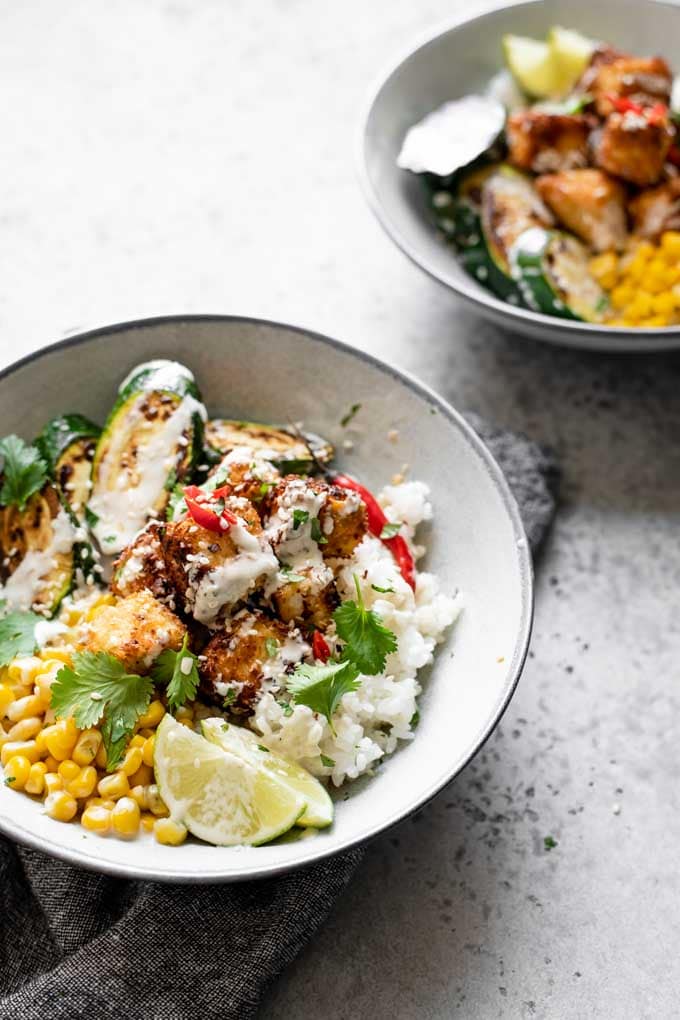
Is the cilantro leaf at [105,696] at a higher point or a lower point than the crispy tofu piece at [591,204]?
higher

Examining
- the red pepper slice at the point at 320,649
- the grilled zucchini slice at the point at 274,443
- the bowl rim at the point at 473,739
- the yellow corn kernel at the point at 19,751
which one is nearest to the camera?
the bowl rim at the point at 473,739

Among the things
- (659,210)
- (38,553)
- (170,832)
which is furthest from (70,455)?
(659,210)

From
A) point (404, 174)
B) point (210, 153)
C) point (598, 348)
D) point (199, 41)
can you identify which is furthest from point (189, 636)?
point (199, 41)

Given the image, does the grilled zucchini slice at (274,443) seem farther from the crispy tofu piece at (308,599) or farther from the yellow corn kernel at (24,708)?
the yellow corn kernel at (24,708)

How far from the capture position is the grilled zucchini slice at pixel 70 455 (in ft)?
11.2

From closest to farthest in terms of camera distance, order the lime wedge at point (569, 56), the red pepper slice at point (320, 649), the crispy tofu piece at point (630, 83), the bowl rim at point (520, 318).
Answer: the red pepper slice at point (320, 649) < the bowl rim at point (520, 318) < the crispy tofu piece at point (630, 83) < the lime wedge at point (569, 56)

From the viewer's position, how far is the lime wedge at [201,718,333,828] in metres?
2.88

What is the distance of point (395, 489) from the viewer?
3.52 metres

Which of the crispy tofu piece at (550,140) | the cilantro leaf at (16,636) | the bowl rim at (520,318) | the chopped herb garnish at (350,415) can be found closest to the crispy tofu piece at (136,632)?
the cilantro leaf at (16,636)

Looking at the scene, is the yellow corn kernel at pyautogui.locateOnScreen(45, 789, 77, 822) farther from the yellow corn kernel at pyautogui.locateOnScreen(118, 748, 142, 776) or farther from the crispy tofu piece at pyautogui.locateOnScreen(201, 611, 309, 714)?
the crispy tofu piece at pyautogui.locateOnScreen(201, 611, 309, 714)

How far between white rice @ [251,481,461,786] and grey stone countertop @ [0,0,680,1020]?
20.7 inches

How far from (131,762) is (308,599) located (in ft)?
2.08

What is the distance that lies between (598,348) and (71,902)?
2.54m

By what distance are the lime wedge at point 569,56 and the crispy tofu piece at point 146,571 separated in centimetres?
276
